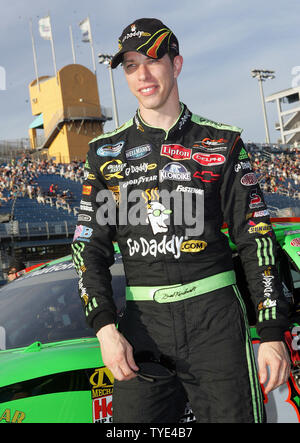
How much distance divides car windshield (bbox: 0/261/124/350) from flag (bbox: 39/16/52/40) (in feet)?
127

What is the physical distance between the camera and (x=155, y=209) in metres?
1.92

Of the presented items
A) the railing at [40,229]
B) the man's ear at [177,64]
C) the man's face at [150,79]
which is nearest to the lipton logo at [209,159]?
the man's face at [150,79]

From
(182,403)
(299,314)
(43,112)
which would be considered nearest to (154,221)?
(182,403)

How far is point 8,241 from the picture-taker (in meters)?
21.9

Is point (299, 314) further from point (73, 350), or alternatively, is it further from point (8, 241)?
point (8, 241)

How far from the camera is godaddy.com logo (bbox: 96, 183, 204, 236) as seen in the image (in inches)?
74.5

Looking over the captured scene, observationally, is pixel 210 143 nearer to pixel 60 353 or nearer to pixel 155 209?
pixel 155 209

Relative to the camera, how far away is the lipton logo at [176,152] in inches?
77.9

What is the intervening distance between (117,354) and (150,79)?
1.05 metres

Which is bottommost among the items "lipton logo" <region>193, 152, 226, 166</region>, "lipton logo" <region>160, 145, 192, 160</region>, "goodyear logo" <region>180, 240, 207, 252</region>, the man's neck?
"goodyear logo" <region>180, 240, 207, 252</region>

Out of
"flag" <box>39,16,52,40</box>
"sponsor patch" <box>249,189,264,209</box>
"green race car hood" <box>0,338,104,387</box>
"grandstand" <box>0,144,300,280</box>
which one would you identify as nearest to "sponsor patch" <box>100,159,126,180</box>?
"sponsor patch" <box>249,189,264,209</box>

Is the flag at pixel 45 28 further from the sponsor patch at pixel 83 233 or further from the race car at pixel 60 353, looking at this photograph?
the sponsor patch at pixel 83 233

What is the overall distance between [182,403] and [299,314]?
1.50 meters

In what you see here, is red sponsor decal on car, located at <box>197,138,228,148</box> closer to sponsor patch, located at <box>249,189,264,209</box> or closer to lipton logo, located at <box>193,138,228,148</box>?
lipton logo, located at <box>193,138,228,148</box>
